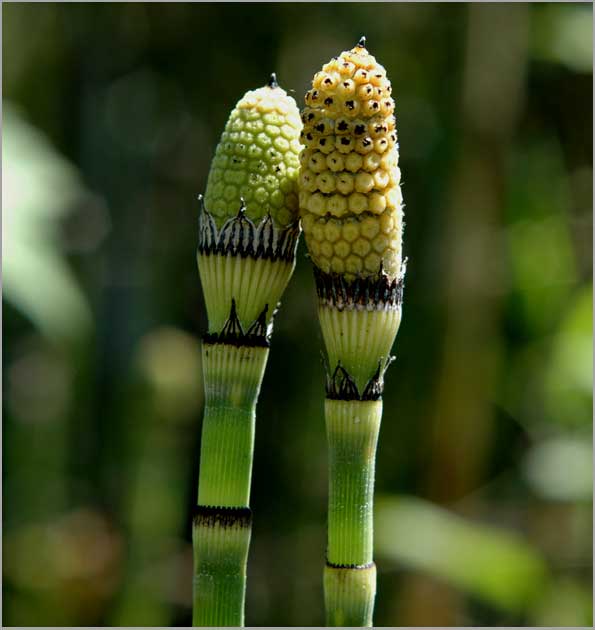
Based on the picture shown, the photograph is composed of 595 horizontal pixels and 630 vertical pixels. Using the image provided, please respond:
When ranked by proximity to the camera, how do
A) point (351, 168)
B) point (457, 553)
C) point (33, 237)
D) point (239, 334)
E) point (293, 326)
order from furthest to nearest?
point (293, 326)
point (457, 553)
point (33, 237)
point (239, 334)
point (351, 168)

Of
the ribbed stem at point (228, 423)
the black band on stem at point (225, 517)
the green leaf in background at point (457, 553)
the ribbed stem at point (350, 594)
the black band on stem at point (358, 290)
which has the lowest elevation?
the green leaf in background at point (457, 553)

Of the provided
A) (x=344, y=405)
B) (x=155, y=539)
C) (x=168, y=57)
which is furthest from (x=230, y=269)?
(x=168, y=57)

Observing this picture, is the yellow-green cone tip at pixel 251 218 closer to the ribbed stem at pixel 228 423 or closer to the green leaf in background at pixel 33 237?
the ribbed stem at pixel 228 423

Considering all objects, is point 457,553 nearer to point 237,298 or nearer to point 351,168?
point 237,298

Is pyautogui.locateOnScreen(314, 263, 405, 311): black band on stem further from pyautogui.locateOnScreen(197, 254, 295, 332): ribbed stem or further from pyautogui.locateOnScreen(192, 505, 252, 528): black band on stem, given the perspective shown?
pyautogui.locateOnScreen(192, 505, 252, 528): black band on stem

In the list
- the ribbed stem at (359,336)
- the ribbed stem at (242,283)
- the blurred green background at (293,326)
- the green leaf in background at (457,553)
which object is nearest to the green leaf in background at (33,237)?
the blurred green background at (293,326)

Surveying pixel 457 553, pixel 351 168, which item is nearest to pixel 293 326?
pixel 457 553

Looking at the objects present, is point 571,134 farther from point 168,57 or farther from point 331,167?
point 331,167

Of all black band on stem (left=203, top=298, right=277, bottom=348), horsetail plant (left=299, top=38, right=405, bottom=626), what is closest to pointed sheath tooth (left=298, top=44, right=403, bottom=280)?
horsetail plant (left=299, top=38, right=405, bottom=626)
